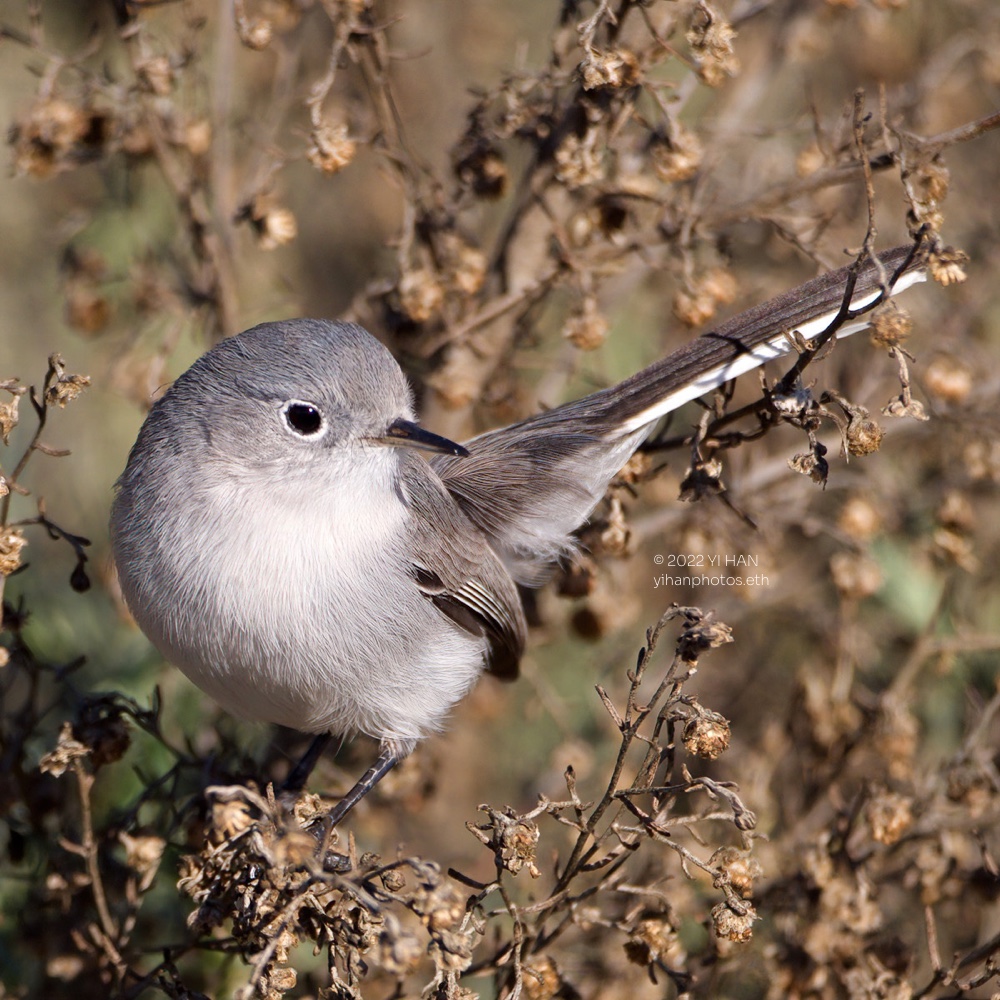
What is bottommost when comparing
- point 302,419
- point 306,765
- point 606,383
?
point 306,765

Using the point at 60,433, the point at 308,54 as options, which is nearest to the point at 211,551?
the point at 60,433

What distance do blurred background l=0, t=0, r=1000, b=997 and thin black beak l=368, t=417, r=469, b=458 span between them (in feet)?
1.50

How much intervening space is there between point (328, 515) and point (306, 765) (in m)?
1.08

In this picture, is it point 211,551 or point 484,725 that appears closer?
point 211,551

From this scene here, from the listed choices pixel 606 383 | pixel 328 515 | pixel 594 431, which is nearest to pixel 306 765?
pixel 328 515

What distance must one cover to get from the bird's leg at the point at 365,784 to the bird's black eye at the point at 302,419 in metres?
0.97

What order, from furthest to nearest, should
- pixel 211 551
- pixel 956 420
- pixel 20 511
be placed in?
pixel 20 511
pixel 956 420
pixel 211 551

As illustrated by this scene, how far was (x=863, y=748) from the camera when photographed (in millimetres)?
3416

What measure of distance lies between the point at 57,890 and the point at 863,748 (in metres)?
2.29

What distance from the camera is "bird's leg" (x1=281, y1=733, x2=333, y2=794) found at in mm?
3596

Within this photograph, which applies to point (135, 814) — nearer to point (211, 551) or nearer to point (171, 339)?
point (211, 551)

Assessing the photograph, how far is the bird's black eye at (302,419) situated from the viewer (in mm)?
2959

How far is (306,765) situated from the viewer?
362 centimetres

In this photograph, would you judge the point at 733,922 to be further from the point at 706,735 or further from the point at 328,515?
the point at 328,515
